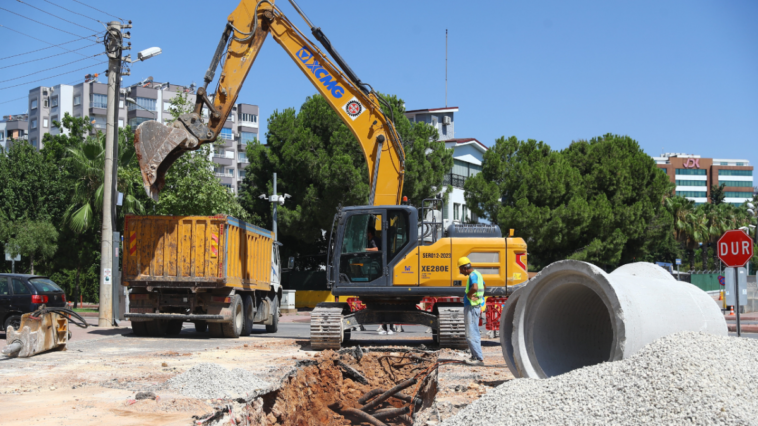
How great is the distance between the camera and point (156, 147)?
13898mm

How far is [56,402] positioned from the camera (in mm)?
7922

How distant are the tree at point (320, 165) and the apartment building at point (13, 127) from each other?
7604 cm

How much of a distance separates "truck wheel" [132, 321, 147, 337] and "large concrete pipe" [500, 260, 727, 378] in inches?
445

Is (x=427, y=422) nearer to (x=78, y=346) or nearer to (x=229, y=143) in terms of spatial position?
(x=78, y=346)

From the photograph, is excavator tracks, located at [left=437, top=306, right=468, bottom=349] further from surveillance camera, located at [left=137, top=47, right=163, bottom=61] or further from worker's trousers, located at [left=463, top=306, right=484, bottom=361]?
surveillance camera, located at [left=137, top=47, right=163, bottom=61]

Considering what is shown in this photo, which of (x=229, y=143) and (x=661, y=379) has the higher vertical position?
(x=229, y=143)

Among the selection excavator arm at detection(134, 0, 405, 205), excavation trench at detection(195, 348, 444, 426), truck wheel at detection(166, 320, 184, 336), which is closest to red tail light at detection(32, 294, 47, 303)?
truck wheel at detection(166, 320, 184, 336)

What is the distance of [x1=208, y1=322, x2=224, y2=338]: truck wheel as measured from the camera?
17047mm

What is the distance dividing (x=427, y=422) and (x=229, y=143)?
91.0 metres

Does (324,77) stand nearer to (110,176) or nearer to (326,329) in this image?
(326,329)

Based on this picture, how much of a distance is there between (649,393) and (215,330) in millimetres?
13011

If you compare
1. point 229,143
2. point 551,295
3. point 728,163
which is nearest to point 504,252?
point 551,295

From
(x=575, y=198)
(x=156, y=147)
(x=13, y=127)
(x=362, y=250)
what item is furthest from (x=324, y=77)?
(x=13, y=127)

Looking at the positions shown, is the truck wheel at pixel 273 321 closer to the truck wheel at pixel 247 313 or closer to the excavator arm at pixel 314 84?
the truck wheel at pixel 247 313
